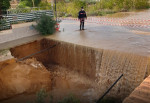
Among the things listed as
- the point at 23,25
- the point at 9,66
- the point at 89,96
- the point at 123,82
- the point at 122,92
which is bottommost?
the point at 89,96

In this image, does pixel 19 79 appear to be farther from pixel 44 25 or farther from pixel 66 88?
pixel 44 25

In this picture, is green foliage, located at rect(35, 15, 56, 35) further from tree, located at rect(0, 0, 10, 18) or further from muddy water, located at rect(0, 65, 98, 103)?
muddy water, located at rect(0, 65, 98, 103)

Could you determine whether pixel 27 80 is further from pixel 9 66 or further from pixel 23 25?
pixel 23 25

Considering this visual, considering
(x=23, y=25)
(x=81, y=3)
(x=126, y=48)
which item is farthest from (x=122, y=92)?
(x=81, y=3)

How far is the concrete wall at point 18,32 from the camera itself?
8352 mm

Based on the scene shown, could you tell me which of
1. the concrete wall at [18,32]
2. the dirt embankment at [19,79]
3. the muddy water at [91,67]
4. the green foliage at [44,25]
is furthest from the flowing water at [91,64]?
the concrete wall at [18,32]

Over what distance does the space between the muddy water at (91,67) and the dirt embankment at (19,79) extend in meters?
0.83

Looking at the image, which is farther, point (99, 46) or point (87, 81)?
point (87, 81)

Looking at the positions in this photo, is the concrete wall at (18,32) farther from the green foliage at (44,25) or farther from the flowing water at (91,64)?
the flowing water at (91,64)

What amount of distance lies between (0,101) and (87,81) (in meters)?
4.01

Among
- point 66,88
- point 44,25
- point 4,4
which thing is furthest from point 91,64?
point 4,4

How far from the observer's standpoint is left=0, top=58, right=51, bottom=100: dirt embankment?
679cm

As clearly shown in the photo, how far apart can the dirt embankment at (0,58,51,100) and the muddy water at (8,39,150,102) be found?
829 mm

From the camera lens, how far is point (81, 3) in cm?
1998
